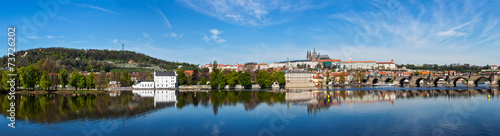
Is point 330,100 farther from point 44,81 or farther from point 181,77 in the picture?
point 181,77

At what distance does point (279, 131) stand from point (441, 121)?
13574mm

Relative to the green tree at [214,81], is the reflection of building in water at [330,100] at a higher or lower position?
lower

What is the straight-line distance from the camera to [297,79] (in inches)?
3920

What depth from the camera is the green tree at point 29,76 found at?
55.2 metres

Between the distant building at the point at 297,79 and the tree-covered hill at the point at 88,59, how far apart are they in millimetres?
85882

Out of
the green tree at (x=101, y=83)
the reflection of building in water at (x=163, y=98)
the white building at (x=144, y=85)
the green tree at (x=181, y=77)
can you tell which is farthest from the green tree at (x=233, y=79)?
the green tree at (x=101, y=83)

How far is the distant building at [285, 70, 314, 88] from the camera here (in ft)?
317

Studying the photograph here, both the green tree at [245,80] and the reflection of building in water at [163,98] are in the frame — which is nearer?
the reflection of building in water at [163,98]

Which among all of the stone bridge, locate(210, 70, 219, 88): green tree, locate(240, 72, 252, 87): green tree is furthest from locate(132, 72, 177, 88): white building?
the stone bridge

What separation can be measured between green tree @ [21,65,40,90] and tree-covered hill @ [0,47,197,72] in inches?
3060

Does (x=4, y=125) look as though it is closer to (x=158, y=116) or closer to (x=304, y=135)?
(x=158, y=116)

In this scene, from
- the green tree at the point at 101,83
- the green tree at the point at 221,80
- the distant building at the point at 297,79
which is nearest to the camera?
the green tree at the point at 101,83

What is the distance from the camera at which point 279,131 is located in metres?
21.0

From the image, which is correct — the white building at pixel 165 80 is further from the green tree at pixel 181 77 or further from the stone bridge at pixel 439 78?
the stone bridge at pixel 439 78
